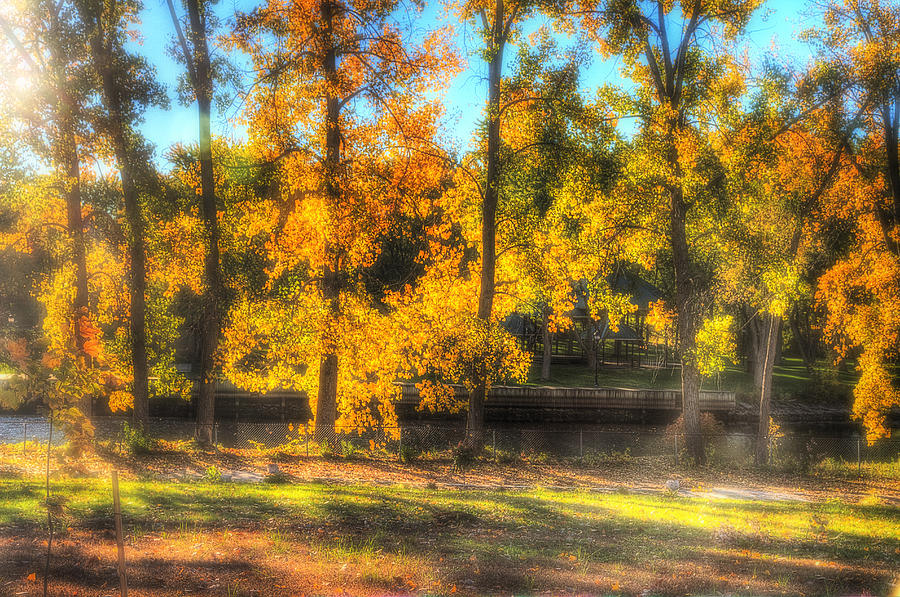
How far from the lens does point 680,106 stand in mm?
19719

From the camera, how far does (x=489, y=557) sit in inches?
296

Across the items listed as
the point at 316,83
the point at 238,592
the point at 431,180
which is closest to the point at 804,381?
the point at 431,180

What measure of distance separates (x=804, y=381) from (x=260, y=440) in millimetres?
41525

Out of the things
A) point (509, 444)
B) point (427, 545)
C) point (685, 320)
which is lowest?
point (509, 444)

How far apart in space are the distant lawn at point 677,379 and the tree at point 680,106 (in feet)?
81.6

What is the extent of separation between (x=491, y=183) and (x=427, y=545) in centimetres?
1175

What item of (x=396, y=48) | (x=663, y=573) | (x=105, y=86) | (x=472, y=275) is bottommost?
(x=663, y=573)

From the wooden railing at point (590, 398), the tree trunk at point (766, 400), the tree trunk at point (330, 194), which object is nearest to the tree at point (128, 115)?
the tree trunk at point (330, 194)

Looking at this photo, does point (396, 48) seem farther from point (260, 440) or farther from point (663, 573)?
point (260, 440)

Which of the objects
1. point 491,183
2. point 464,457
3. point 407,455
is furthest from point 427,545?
point 491,183

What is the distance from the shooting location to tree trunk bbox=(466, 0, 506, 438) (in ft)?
58.4

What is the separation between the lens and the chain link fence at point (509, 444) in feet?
61.2

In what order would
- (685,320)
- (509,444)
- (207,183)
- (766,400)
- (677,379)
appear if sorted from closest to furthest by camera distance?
(207,183) → (685,320) → (766,400) → (509,444) → (677,379)

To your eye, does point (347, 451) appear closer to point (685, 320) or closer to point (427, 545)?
point (427, 545)
